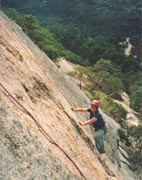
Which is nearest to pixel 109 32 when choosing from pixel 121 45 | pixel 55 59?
pixel 121 45

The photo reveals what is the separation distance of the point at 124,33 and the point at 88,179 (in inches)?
4210

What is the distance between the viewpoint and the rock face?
9164 mm

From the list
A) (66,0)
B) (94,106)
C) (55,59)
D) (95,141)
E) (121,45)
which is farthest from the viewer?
(66,0)

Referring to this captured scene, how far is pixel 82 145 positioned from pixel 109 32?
4125 inches

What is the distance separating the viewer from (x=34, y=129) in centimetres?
1012

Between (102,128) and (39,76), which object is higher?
(39,76)

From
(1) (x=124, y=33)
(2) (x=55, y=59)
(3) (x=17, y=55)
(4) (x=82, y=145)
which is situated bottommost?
(1) (x=124, y=33)

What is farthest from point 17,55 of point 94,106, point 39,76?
point 94,106

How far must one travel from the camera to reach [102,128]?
48.2ft

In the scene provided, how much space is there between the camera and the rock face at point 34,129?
30.1ft

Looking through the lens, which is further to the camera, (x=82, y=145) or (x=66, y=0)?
(x=66, y=0)

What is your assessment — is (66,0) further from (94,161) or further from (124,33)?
(94,161)

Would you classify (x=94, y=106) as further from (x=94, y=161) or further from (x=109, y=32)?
(x=109, y=32)

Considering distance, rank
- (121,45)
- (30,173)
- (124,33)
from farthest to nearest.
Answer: (124,33)
(121,45)
(30,173)
